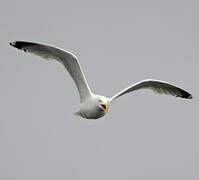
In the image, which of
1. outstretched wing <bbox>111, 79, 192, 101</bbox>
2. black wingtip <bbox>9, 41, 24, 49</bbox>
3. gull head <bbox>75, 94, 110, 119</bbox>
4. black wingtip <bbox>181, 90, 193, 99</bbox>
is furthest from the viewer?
black wingtip <bbox>181, 90, 193, 99</bbox>

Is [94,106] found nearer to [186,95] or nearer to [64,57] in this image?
[64,57]

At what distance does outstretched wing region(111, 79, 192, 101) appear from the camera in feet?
42.7

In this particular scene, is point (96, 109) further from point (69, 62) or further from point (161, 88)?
point (161, 88)

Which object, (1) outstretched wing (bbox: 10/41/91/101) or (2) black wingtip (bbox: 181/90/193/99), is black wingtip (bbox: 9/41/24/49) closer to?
(1) outstretched wing (bbox: 10/41/91/101)

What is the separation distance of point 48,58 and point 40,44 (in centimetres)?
43

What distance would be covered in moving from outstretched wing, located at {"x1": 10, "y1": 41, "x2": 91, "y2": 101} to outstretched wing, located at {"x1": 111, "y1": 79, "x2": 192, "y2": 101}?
0.71 metres

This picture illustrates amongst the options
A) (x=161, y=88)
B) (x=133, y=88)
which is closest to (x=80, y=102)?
(x=133, y=88)

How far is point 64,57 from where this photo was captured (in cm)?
1223

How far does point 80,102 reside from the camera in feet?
41.5

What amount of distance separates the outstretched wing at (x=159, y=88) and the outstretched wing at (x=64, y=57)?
71 centimetres

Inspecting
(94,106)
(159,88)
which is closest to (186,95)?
(159,88)

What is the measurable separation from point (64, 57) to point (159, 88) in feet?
9.29

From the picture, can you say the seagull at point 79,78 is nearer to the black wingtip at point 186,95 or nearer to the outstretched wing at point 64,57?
the outstretched wing at point 64,57

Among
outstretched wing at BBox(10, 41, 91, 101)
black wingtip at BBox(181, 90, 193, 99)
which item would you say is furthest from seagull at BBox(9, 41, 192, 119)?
black wingtip at BBox(181, 90, 193, 99)
